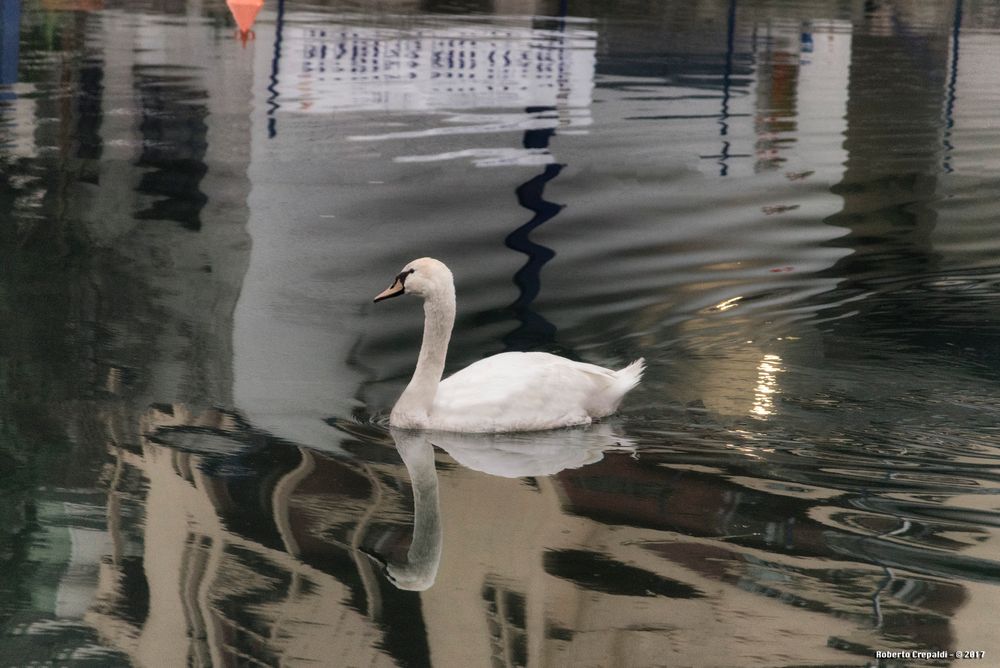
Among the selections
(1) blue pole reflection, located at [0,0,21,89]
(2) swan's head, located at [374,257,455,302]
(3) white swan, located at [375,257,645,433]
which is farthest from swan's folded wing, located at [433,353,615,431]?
(1) blue pole reflection, located at [0,0,21,89]

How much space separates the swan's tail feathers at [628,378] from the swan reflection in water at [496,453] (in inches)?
7.4

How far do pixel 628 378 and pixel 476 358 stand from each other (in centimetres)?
125

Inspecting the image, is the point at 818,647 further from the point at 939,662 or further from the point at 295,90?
the point at 295,90

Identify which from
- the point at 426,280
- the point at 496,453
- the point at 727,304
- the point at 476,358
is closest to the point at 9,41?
the point at 727,304

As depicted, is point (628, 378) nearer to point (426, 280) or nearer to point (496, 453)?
point (496, 453)

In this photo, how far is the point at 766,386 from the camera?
7500mm

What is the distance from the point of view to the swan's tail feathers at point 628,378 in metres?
7.04

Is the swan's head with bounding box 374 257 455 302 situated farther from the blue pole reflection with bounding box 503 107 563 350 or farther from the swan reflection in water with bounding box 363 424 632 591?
the blue pole reflection with bounding box 503 107 563 350

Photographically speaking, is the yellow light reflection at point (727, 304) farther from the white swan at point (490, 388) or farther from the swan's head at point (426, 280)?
the swan's head at point (426, 280)

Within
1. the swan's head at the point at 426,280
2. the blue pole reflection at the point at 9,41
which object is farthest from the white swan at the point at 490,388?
the blue pole reflection at the point at 9,41

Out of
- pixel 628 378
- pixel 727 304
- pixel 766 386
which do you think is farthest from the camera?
pixel 727 304

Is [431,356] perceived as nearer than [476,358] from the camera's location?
Yes

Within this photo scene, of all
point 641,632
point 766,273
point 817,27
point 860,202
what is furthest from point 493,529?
point 817,27

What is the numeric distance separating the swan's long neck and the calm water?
154 millimetres
